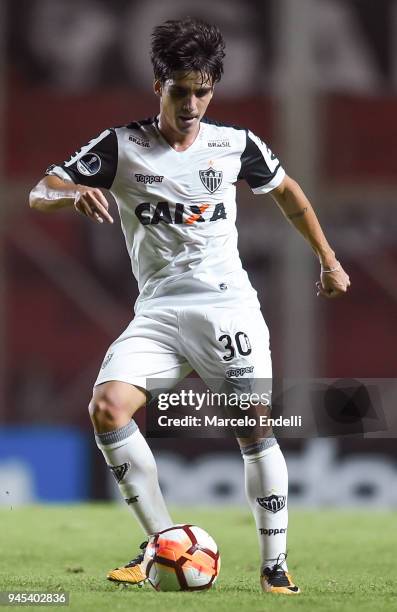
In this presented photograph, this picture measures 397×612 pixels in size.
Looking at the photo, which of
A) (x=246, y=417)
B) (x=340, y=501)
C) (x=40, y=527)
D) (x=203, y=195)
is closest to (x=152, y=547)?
(x=246, y=417)

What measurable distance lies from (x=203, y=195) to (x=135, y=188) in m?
0.25

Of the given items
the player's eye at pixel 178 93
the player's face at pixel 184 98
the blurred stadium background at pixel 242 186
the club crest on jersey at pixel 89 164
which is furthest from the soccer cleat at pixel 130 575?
the blurred stadium background at pixel 242 186

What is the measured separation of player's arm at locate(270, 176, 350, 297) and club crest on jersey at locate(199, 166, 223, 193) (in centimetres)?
27

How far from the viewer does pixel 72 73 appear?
16078 mm

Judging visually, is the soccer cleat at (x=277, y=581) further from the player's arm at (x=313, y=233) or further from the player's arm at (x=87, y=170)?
the player's arm at (x=87, y=170)

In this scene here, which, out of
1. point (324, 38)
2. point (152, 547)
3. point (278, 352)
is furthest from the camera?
point (278, 352)

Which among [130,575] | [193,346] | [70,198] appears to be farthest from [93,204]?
[130,575]

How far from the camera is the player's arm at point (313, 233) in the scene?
4.96m

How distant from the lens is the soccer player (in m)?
4.66

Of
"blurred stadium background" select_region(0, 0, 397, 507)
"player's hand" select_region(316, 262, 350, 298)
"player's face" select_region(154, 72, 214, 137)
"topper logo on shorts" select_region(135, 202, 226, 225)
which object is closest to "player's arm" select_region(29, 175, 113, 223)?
"topper logo on shorts" select_region(135, 202, 226, 225)

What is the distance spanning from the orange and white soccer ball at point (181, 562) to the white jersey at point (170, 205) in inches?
33.9

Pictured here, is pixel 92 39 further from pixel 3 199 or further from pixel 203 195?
pixel 203 195

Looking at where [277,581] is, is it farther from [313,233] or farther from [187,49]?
[187,49]

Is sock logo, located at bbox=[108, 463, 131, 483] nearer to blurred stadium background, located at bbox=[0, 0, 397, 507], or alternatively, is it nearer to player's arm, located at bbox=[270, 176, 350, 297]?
player's arm, located at bbox=[270, 176, 350, 297]
